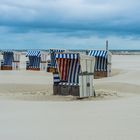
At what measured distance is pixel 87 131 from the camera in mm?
7848

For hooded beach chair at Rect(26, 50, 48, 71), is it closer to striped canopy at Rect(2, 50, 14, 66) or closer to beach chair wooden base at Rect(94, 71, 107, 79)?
striped canopy at Rect(2, 50, 14, 66)

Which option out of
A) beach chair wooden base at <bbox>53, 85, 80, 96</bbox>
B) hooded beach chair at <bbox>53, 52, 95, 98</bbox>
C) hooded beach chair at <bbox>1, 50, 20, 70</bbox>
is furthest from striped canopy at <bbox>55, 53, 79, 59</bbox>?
hooded beach chair at <bbox>1, 50, 20, 70</bbox>

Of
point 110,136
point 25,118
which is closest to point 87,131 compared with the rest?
point 110,136

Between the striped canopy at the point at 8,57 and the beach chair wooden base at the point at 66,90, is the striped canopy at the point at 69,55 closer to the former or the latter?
the beach chair wooden base at the point at 66,90

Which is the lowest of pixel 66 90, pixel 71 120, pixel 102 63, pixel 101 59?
pixel 71 120

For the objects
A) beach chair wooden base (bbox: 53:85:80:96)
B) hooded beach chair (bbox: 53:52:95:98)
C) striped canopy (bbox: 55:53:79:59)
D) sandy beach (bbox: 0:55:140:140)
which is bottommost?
sandy beach (bbox: 0:55:140:140)

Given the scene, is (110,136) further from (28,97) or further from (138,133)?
(28,97)

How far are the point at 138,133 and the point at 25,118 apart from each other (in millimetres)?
2582

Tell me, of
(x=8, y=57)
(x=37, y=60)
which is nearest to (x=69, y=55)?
(x=37, y=60)

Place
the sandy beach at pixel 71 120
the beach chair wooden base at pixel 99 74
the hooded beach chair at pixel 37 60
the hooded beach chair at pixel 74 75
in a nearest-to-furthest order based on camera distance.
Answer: the sandy beach at pixel 71 120, the hooded beach chair at pixel 74 75, the beach chair wooden base at pixel 99 74, the hooded beach chair at pixel 37 60

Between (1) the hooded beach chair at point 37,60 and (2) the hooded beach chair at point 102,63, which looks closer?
(2) the hooded beach chair at point 102,63

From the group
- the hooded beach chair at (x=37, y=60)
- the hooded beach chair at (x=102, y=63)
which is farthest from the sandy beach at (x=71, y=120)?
the hooded beach chair at (x=37, y=60)

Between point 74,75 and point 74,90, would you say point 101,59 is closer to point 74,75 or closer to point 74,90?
point 74,75

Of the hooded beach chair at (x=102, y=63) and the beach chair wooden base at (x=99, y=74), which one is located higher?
the hooded beach chair at (x=102, y=63)
